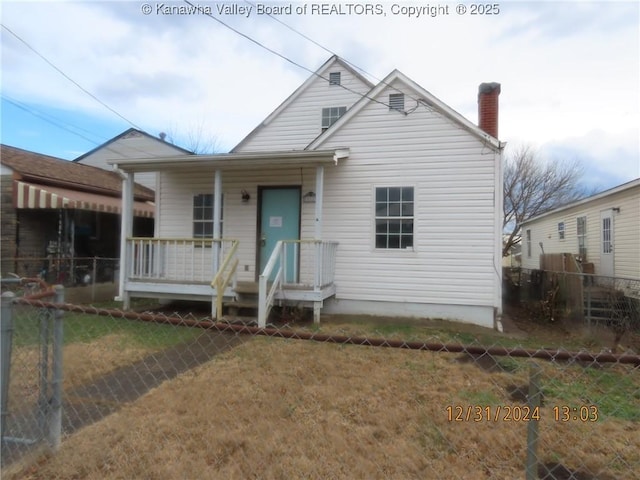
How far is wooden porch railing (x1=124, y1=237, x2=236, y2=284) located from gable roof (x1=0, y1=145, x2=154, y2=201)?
128 inches

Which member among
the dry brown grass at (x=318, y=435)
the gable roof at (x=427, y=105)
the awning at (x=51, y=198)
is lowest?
the dry brown grass at (x=318, y=435)

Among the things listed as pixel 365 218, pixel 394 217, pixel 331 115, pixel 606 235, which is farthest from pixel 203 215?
pixel 606 235

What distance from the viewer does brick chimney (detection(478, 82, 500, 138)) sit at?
881cm

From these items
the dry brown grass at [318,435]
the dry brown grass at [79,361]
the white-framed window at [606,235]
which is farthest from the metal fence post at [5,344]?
the white-framed window at [606,235]

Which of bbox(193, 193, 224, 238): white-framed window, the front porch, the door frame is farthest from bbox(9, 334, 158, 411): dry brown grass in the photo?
bbox(193, 193, 224, 238): white-framed window

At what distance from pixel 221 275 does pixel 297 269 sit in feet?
6.09

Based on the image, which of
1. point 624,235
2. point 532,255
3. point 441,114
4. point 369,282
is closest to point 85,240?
point 369,282

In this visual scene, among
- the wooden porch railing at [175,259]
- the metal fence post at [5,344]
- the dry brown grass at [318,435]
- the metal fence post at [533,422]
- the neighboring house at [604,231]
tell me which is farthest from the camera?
the neighboring house at [604,231]

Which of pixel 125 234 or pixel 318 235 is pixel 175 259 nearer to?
pixel 125 234

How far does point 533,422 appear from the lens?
200 centimetres

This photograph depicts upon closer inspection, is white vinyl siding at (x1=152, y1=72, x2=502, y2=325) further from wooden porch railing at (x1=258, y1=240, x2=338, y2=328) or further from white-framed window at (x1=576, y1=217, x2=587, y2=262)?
white-framed window at (x1=576, y1=217, x2=587, y2=262)

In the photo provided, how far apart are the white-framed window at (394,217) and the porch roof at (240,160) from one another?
4.16 feet

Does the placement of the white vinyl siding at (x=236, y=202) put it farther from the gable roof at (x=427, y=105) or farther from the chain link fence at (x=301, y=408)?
the chain link fence at (x=301, y=408)

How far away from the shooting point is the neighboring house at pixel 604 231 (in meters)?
10.9
